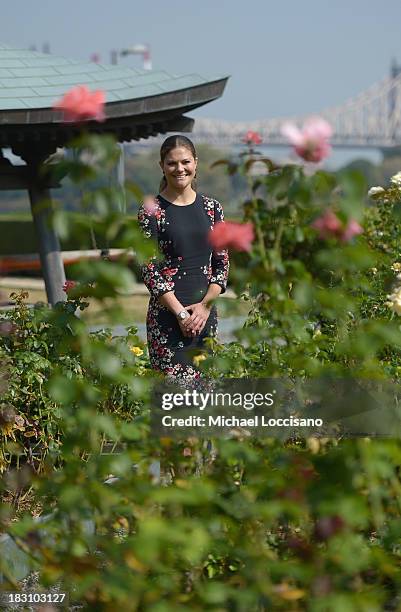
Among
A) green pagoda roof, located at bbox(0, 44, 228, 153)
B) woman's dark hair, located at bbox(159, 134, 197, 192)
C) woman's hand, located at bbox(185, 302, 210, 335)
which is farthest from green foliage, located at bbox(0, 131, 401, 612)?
green pagoda roof, located at bbox(0, 44, 228, 153)

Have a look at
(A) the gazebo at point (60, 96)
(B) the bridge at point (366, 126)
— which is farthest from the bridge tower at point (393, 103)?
(A) the gazebo at point (60, 96)

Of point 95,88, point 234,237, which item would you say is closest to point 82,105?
point 234,237

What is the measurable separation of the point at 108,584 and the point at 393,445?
559 millimetres

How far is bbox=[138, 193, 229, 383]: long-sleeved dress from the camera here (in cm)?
415

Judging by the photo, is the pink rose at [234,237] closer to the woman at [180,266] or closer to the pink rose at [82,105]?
the pink rose at [82,105]

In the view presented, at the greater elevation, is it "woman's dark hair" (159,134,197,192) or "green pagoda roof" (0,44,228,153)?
"woman's dark hair" (159,134,197,192)

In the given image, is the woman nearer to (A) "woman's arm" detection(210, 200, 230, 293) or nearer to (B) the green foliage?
(A) "woman's arm" detection(210, 200, 230, 293)

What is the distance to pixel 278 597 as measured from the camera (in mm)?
2045

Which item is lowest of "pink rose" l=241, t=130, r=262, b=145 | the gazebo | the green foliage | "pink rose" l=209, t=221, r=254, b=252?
the gazebo

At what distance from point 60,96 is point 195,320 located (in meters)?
4.40

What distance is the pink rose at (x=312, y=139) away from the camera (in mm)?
2074

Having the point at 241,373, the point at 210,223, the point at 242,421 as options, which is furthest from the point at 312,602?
the point at 210,223

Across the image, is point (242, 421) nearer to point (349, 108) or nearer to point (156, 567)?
point (156, 567)

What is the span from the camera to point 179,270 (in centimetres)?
419
